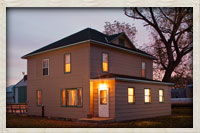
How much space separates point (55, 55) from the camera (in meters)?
20.2

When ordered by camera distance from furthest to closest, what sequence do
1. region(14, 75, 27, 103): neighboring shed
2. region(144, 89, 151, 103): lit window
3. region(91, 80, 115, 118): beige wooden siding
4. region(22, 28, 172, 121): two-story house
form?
region(14, 75, 27, 103): neighboring shed
region(144, 89, 151, 103): lit window
region(22, 28, 172, 121): two-story house
region(91, 80, 115, 118): beige wooden siding

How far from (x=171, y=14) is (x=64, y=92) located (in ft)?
48.8

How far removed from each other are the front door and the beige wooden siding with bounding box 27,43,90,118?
0.80m

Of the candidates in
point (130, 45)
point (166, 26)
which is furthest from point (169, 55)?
point (130, 45)

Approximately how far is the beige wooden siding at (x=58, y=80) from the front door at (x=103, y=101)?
2.62 feet

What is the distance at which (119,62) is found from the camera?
20156mm

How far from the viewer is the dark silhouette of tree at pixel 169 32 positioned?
27734 mm

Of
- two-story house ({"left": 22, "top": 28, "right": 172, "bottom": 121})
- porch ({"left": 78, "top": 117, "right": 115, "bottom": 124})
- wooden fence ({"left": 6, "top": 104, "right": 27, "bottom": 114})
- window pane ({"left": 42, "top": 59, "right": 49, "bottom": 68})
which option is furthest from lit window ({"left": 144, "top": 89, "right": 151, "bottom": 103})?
wooden fence ({"left": 6, "top": 104, "right": 27, "bottom": 114})

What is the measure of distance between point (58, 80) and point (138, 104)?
5.98m

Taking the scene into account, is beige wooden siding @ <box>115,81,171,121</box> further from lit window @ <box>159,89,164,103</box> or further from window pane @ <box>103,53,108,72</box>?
window pane @ <box>103,53,108,72</box>

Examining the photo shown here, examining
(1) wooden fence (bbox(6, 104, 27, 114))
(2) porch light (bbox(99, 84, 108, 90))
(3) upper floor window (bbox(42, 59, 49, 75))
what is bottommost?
(1) wooden fence (bbox(6, 104, 27, 114))

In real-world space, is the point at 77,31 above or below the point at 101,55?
above

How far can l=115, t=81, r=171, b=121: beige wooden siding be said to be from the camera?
16828 millimetres

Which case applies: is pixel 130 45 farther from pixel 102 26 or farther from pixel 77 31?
pixel 102 26
